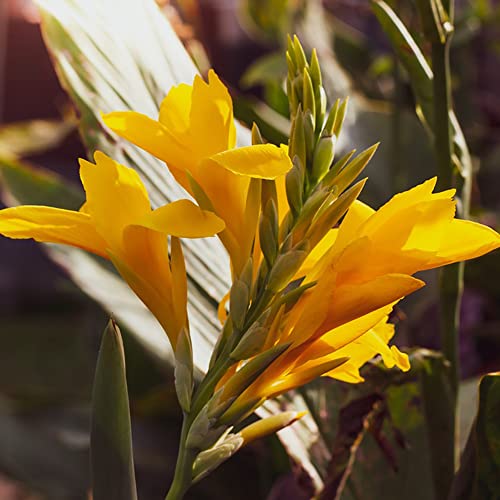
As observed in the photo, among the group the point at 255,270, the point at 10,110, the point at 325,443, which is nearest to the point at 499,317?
the point at 325,443

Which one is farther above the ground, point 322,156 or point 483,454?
point 322,156

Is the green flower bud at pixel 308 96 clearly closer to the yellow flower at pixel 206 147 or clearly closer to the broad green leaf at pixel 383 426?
the yellow flower at pixel 206 147

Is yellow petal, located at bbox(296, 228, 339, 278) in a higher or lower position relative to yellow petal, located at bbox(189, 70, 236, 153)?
lower

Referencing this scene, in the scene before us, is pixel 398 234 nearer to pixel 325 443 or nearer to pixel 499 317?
pixel 325 443

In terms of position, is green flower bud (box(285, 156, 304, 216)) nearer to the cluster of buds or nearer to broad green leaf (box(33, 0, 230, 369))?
the cluster of buds

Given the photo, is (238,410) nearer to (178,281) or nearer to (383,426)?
(178,281)

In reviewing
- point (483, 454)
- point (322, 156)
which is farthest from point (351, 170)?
point (483, 454)

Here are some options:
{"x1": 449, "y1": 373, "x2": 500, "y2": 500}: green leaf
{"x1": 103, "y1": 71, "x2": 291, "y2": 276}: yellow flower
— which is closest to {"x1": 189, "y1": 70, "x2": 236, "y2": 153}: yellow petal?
{"x1": 103, "y1": 71, "x2": 291, "y2": 276}: yellow flower
